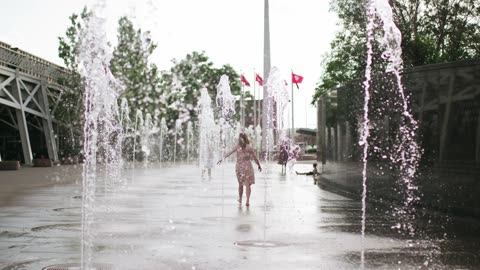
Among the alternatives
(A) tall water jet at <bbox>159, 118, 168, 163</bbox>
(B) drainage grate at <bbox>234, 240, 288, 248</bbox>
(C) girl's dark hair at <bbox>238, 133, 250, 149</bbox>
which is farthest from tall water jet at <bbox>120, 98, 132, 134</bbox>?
(B) drainage grate at <bbox>234, 240, 288, 248</bbox>

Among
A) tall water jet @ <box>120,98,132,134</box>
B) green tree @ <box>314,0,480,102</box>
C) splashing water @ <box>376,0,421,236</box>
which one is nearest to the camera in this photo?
splashing water @ <box>376,0,421,236</box>

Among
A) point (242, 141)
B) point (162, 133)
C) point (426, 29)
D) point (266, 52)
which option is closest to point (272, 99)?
point (266, 52)

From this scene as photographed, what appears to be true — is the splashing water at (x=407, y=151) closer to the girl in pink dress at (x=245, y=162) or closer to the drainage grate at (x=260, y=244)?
the girl in pink dress at (x=245, y=162)

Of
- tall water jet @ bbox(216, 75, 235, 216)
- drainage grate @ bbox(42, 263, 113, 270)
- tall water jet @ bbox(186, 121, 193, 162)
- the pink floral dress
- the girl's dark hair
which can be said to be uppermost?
tall water jet @ bbox(216, 75, 235, 216)

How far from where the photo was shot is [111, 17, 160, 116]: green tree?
2079 inches

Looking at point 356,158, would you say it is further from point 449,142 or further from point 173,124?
point 173,124

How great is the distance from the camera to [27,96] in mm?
51969

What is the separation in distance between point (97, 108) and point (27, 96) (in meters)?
5.22

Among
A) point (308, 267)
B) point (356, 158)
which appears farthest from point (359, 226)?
point (356, 158)

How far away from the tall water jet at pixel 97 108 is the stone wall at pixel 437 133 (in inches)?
261

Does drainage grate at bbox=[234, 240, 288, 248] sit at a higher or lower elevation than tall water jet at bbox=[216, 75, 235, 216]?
lower

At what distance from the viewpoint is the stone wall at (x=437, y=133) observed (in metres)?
12.5

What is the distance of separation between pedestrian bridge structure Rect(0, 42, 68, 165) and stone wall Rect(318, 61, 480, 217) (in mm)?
32668

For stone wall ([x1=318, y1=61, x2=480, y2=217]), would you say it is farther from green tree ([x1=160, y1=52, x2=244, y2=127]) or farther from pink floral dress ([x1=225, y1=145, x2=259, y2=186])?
green tree ([x1=160, y1=52, x2=244, y2=127])
